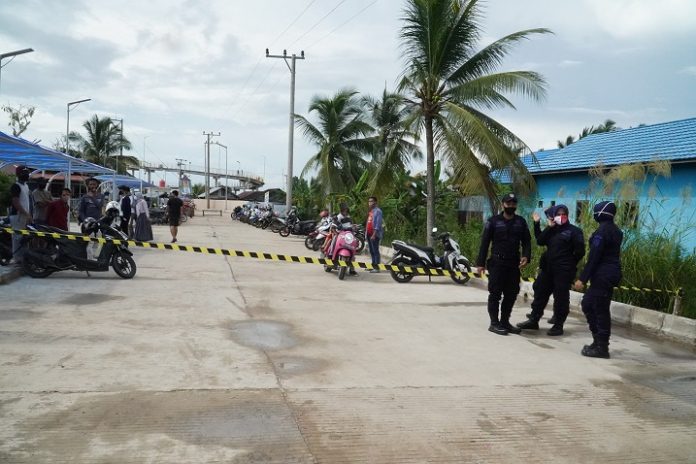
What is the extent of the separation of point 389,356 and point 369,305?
9.54ft

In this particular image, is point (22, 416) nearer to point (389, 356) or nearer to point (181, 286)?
point (389, 356)

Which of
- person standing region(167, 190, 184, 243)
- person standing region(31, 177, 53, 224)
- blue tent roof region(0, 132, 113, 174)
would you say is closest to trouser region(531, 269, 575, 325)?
person standing region(31, 177, 53, 224)

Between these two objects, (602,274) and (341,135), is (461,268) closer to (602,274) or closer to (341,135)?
(602,274)

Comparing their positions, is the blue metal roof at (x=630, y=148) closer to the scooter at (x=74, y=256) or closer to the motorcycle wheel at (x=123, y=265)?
the motorcycle wheel at (x=123, y=265)

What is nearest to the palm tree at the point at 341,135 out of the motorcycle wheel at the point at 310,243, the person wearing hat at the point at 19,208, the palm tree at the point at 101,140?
the motorcycle wheel at the point at 310,243

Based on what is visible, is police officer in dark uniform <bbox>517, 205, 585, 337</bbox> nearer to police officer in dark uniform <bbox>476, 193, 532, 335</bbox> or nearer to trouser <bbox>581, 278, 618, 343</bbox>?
police officer in dark uniform <bbox>476, 193, 532, 335</bbox>

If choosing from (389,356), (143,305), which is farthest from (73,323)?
(389,356)

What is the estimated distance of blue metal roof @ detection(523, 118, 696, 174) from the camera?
40.8 feet

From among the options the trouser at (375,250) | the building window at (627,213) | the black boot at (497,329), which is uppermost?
the building window at (627,213)

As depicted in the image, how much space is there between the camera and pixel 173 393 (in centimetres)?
447

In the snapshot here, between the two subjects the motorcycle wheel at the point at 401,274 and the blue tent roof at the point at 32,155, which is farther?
the motorcycle wheel at the point at 401,274

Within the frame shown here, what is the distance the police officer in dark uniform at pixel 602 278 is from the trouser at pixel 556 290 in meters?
0.72

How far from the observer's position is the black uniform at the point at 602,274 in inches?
249

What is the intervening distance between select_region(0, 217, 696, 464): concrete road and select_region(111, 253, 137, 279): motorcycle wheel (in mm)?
1508
